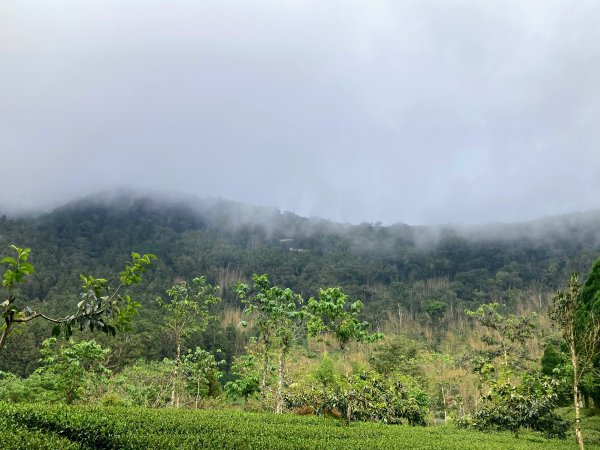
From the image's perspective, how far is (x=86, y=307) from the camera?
4.16m

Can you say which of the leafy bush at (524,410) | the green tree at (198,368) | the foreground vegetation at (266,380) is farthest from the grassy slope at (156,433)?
the green tree at (198,368)

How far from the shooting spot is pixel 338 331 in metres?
14.7

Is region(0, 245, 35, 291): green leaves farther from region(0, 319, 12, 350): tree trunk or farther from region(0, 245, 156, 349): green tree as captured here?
region(0, 319, 12, 350): tree trunk

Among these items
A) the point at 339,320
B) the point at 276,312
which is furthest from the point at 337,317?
the point at 276,312

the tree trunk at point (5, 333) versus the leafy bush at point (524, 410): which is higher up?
the tree trunk at point (5, 333)

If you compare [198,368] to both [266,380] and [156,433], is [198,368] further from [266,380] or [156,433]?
[156,433]

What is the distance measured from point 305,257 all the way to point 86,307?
134 metres

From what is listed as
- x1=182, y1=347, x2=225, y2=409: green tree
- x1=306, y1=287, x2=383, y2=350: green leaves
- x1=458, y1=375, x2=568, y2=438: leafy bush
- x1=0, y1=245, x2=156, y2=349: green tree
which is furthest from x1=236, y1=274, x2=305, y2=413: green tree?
x1=0, y1=245, x2=156, y2=349: green tree

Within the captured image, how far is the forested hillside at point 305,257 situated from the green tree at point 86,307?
47.5 m

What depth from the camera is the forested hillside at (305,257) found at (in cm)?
9288

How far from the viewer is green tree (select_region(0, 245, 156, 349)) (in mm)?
3859

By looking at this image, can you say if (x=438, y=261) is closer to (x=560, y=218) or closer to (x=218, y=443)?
(x=560, y=218)

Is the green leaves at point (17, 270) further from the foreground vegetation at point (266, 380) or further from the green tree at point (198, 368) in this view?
the green tree at point (198, 368)

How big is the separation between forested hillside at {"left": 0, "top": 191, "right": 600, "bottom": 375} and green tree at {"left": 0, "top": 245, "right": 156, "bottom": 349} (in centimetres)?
4753
